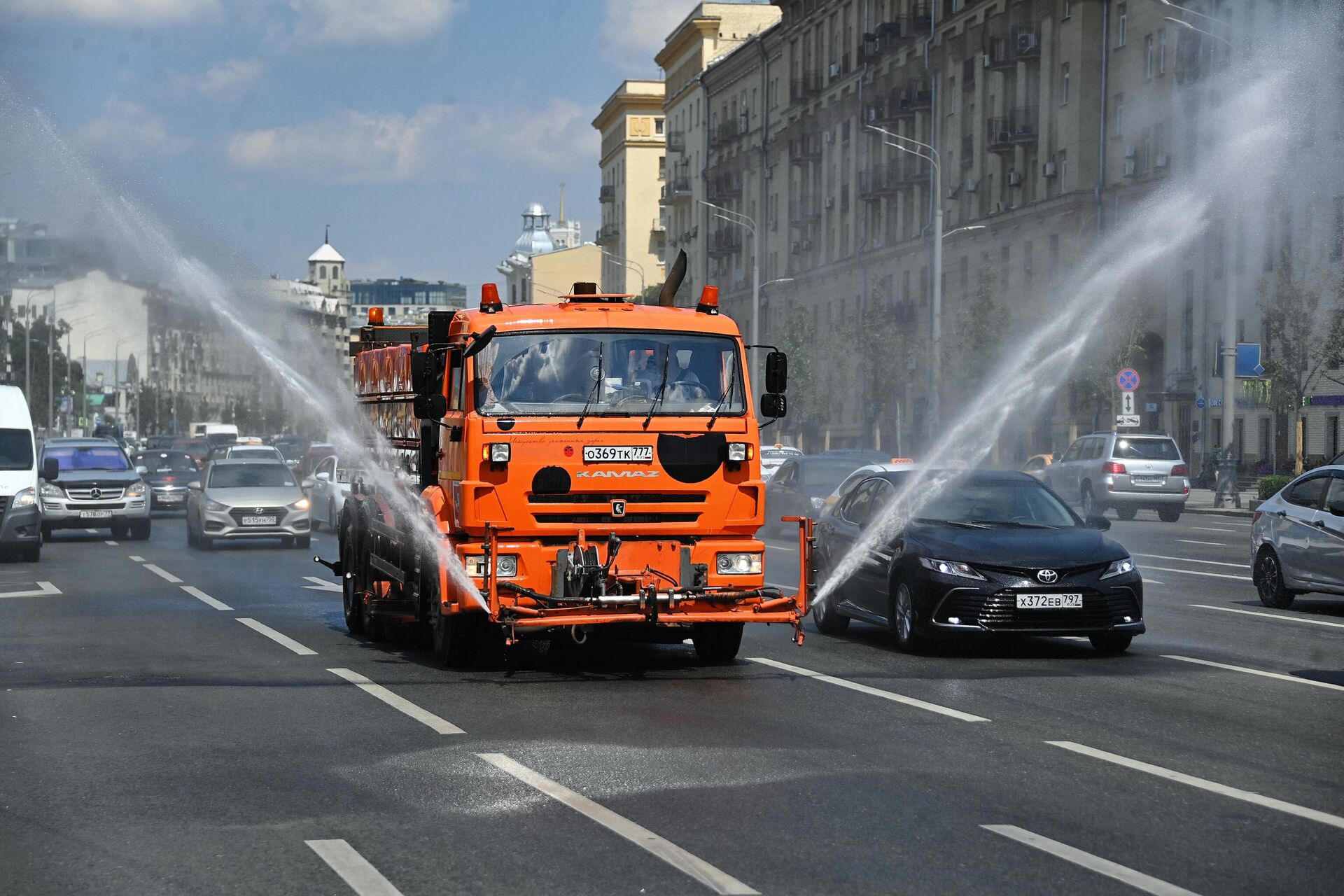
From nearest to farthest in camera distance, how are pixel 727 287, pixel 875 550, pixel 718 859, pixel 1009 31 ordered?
pixel 718 859, pixel 875 550, pixel 1009 31, pixel 727 287

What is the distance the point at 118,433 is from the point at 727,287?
117 feet

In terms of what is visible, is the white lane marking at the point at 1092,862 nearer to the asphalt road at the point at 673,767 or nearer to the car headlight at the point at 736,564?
the asphalt road at the point at 673,767

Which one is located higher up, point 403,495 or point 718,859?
point 403,495

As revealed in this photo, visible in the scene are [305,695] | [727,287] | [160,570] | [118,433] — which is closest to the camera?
[305,695]

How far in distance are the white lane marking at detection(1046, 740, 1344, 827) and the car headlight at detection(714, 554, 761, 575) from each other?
343 cm

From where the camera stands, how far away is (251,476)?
33.1m

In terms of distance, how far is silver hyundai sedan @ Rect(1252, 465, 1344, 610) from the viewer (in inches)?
709

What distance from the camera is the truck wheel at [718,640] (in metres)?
13.8

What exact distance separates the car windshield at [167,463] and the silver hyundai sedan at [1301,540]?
33.4m

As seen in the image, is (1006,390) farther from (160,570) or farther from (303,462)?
(160,570)

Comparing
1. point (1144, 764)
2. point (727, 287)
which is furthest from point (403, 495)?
point (727, 287)

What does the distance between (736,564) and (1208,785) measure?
4812mm

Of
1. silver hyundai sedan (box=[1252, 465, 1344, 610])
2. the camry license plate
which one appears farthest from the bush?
the camry license plate

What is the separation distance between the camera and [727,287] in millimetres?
104500
